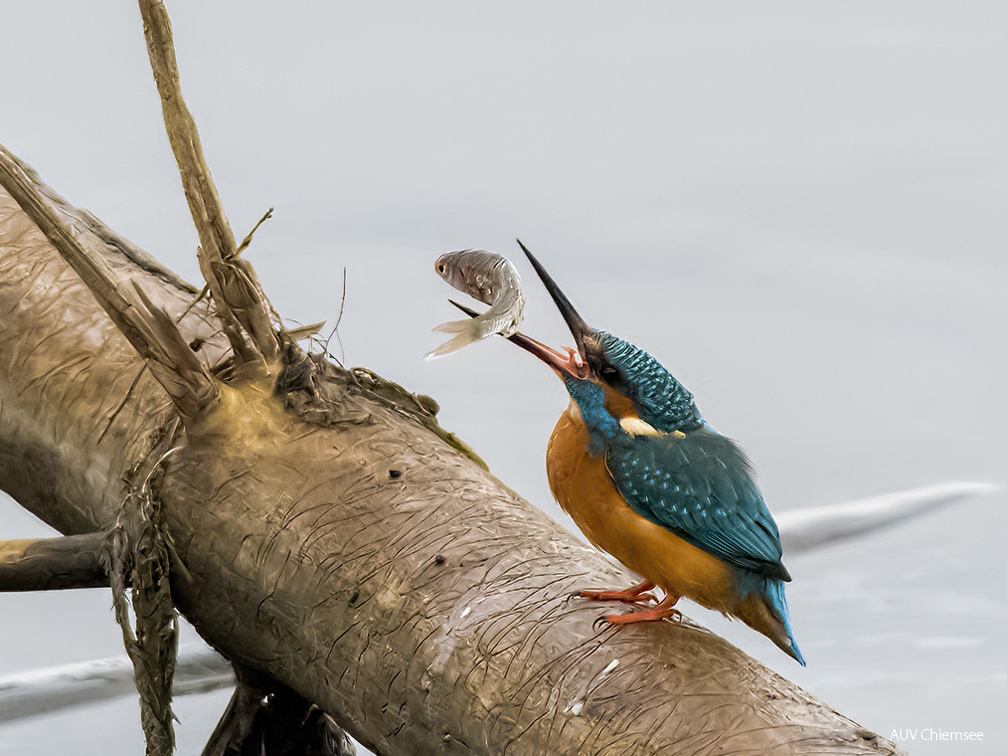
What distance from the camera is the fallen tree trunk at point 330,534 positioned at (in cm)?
88

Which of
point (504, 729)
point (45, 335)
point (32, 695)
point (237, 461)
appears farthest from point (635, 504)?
point (32, 695)

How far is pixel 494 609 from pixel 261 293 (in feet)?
1.15

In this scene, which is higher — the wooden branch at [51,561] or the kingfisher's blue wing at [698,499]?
the kingfisher's blue wing at [698,499]

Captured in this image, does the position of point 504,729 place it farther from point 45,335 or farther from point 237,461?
point 45,335

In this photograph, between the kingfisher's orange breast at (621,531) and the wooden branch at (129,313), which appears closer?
the kingfisher's orange breast at (621,531)

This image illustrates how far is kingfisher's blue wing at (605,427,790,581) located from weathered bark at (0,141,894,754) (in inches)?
3.4

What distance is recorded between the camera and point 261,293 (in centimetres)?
108

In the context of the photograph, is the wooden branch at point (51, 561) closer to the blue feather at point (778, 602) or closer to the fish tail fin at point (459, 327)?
the fish tail fin at point (459, 327)

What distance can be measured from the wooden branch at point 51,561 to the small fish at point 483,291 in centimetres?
36

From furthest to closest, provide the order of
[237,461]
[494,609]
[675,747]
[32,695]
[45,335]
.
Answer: [32,695] < [45,335] < [237,461] < [494,609] < [675,747]

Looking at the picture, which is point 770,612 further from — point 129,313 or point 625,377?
point 129,313

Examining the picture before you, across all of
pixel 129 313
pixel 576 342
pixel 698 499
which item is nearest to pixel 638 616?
pixel 698 499

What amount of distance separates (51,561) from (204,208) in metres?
0.33

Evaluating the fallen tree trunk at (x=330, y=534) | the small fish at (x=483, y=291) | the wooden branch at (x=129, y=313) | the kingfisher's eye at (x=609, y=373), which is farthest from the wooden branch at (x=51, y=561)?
the kingfisher's eye at (x=609, y=373)
